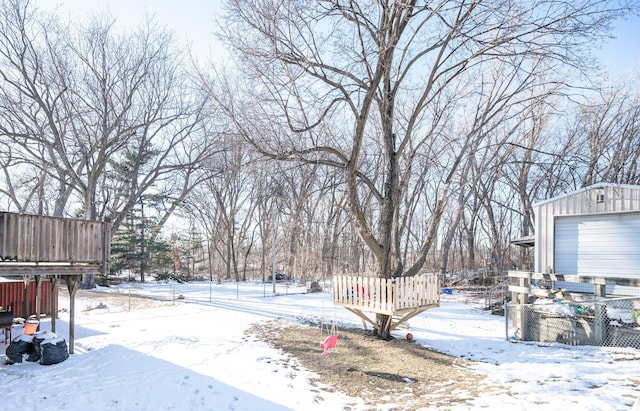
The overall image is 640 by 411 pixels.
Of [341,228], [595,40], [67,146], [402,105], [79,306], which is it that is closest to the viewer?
[595,40]

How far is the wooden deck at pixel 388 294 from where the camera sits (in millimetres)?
8164

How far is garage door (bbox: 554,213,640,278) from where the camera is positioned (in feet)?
34.3

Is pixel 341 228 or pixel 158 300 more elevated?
pixel 341 228

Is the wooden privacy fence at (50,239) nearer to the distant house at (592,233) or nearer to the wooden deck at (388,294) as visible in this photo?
the wooden deck at (388,294)

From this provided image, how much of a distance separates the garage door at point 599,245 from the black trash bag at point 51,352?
12.5 m

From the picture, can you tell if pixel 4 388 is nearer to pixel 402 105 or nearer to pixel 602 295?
pixel 602 295

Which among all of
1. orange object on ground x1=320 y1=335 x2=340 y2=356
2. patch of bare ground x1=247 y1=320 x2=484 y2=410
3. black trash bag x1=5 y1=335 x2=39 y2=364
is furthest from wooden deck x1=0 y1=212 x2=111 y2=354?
orange object on ground x1=320 y1=335 x2=340 y2=356

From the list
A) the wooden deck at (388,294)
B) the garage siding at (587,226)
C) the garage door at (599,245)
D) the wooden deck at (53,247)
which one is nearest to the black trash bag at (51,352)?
the wooden deck at (53,247)

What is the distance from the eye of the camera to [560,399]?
4.88 m

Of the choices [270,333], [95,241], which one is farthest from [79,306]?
[270,333]

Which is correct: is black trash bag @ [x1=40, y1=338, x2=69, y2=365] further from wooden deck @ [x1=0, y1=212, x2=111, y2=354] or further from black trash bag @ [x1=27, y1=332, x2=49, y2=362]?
wooden deck @ [x1=0, y1=212, x2=111, y2=354]

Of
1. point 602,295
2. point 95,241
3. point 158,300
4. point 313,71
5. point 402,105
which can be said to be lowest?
point 158,300

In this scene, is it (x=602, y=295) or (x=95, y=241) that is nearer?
(x=602, y=295)

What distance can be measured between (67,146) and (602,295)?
25.4 meters
